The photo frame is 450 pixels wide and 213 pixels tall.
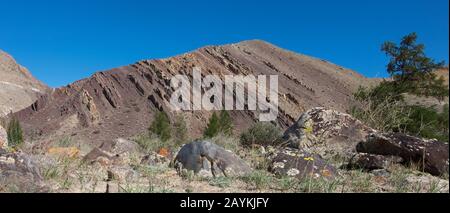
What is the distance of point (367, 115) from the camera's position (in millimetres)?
8719

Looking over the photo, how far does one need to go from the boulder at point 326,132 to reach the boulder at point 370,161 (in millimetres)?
1115

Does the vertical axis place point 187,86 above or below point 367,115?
above

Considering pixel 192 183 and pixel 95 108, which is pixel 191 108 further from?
pixel 192 183

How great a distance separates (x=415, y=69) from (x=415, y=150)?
28595 mm

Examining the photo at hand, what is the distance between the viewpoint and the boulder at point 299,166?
4.74 meters

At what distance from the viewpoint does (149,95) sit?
54.2m

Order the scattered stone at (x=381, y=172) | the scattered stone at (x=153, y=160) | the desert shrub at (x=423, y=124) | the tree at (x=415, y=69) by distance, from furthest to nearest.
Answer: the tree at (x=415, y=69) → the desert shrub at (x=423, y=124) → the scattered stone at (x=153, y=160) → the scattered stone at (x=381, y=172)

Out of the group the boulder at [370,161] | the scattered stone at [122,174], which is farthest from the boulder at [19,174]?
the boulder at [370,161]
